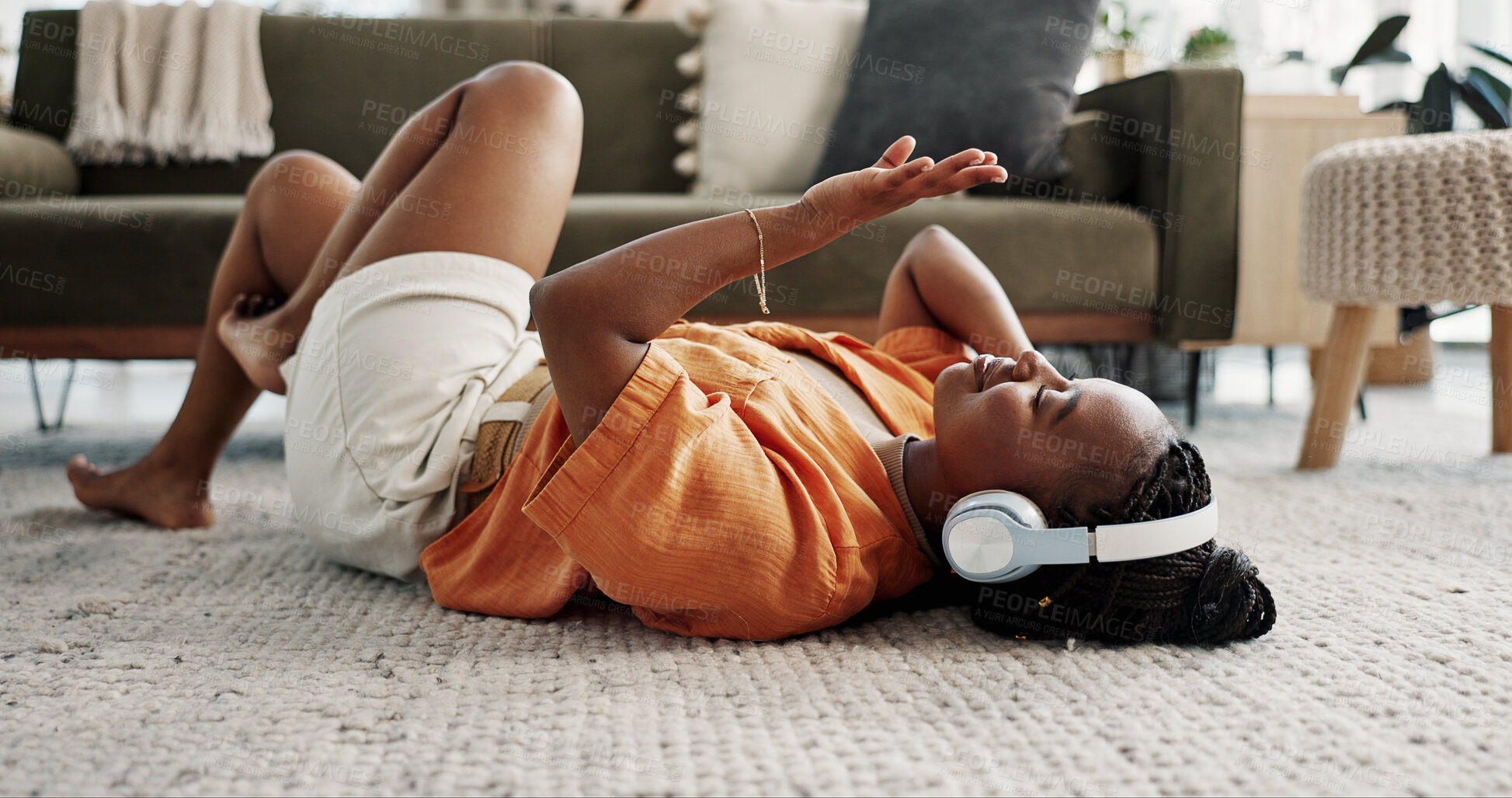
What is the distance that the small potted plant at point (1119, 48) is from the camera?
7.39ft

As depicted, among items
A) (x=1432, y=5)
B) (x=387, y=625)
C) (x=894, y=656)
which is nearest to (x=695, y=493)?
(x=894, y=656)

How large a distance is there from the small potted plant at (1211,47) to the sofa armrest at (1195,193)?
65 cm

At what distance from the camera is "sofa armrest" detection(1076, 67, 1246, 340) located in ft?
5.16

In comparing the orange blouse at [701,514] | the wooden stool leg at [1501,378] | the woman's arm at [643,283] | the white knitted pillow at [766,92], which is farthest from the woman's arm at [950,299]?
the wooden stool leg at [1501,378]

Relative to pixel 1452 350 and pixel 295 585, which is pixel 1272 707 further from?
pixel 1452 350

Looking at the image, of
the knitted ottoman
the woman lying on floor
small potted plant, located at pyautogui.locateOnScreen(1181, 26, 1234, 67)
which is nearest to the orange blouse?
the woman lying on floor

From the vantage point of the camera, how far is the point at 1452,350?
3.16m

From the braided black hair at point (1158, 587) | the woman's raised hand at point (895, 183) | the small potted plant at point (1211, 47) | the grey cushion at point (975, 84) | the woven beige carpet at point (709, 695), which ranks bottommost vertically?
the woven beige carpet at point (709, 695)

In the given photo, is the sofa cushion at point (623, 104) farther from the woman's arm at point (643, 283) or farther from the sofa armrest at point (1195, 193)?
the woman's arm at point (643, 283)

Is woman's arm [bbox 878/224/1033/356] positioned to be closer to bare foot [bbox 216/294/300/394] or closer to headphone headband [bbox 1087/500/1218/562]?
headphone headband [bbox 1087/500/1218/562]

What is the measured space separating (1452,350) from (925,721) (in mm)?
3405

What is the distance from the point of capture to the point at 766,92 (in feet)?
6.09

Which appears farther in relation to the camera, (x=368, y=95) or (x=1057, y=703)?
(x=368, y=95)

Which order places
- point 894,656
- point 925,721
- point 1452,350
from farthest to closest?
point 1452,350, point 894,656, point 925,721
